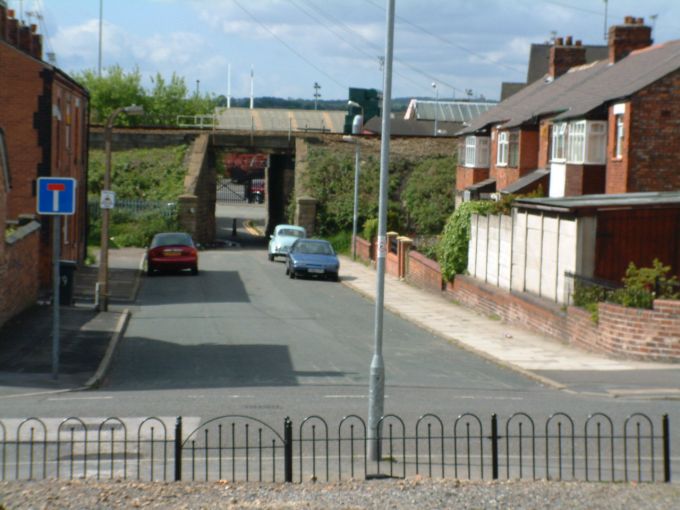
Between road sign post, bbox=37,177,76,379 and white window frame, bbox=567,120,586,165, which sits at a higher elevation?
white window frame, bbox=567,120,586,165

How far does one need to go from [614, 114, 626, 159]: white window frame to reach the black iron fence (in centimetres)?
2029

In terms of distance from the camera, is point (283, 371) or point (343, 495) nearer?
point (343, 495)

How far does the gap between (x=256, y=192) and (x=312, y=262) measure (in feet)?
230

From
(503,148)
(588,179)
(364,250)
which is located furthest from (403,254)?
(588,179)

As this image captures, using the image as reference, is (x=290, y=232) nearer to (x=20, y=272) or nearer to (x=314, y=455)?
(x=20, y=272)

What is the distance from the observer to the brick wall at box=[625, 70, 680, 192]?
1287 inches

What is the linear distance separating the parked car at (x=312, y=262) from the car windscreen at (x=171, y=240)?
4.11 meters

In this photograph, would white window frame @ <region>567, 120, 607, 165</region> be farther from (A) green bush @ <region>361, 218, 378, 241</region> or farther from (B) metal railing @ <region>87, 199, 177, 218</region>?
(B) metal railing @ <region>87, 199, 177, 218</region>

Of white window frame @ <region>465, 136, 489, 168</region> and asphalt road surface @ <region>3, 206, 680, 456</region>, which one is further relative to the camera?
white window frame @ <region>465, 136, 489, 168</region>

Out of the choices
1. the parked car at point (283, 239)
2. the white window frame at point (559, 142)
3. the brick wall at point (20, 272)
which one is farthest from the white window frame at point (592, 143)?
the parked car at point (283, 239)

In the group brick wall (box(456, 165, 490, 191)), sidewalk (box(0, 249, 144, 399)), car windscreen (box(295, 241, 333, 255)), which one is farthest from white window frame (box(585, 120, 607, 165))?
brick wall (box(456, 165, 490, 191))

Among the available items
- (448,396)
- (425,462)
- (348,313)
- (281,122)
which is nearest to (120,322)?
(348,313)

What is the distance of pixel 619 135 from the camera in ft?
112

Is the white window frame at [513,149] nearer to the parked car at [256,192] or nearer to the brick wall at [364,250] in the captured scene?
the brick wall at [364,250]
